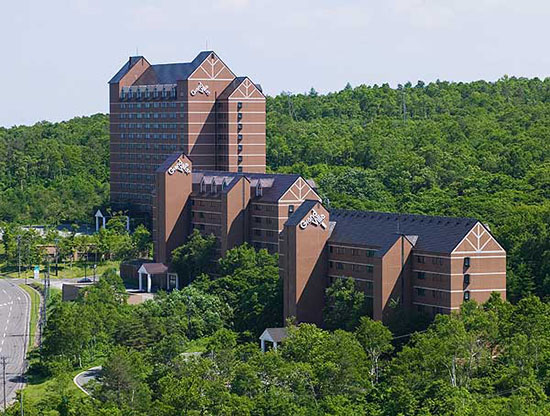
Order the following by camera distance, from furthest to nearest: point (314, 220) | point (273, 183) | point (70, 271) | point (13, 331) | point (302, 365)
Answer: point (70, 271), point (273, 183), point (13, 331), point (314, 220), point (302, 365)

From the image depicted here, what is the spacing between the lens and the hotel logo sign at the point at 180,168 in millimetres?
91625

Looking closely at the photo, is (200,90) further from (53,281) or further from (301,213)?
(301,213)

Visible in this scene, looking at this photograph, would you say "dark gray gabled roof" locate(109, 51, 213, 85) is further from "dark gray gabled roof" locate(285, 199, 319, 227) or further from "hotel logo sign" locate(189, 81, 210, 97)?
"dark gray gabled roof" locate(285, 199, 319, 227)

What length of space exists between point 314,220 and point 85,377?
1527cm

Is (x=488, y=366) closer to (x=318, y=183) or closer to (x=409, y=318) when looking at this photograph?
(x=409, y=318)

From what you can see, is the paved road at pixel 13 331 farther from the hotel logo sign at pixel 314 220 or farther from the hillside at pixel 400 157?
the hillside at pixel 400 157

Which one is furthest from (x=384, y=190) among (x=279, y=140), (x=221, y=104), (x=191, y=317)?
(x=191, y=317)

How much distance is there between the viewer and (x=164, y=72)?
108438 millimetres

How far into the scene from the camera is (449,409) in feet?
179

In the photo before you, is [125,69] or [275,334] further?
[125,69]

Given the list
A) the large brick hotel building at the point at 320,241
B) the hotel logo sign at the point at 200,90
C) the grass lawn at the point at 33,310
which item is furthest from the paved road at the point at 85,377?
the hotel logo sign at the point at 200,90

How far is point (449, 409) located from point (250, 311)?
2483cm

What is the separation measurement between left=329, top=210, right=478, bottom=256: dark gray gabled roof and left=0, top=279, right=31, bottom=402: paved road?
18.3m

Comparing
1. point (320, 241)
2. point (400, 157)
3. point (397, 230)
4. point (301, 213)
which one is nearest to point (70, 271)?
point (400, 157)
